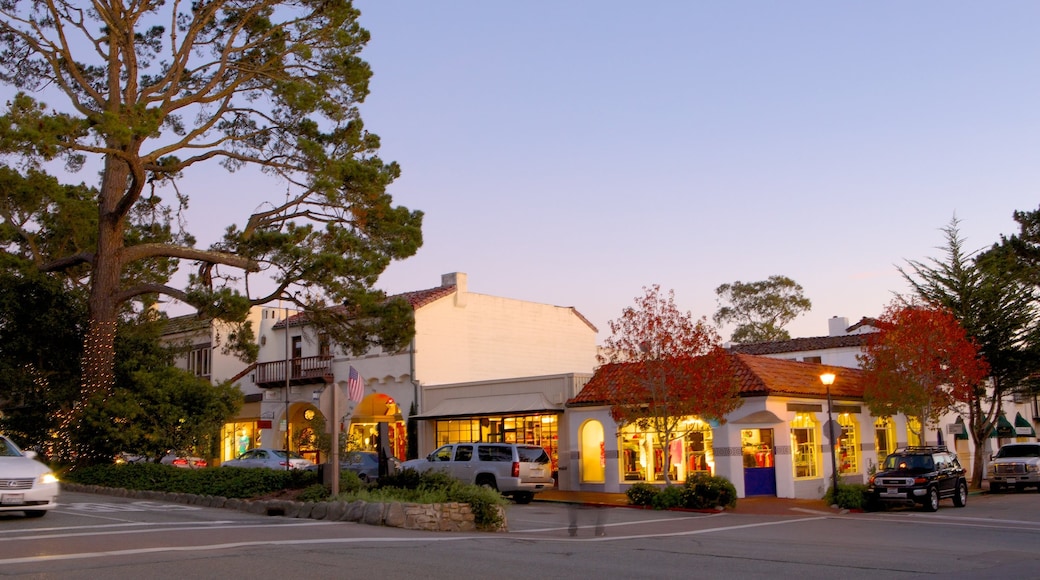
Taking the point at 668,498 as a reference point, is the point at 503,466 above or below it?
above

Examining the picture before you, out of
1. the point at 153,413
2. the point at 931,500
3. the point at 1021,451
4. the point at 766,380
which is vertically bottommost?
the point at 931,500

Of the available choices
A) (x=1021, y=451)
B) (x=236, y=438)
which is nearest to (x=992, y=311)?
(x=1021, y=451)

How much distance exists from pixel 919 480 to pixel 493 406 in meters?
15.1

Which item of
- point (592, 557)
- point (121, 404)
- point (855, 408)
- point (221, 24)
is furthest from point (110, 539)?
point (855, 408)

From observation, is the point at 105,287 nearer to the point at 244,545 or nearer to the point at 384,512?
the point at 384,512

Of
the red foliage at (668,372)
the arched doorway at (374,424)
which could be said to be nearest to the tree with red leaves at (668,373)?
the red foliage at (668,372)

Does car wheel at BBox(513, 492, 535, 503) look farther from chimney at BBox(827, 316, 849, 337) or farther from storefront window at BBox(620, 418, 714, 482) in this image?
chimney at BBox(827, 316, 849, 337)

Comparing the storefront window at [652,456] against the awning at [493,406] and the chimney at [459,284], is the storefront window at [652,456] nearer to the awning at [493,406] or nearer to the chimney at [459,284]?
the awning at [493,406]

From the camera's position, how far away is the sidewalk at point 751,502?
85.8ft

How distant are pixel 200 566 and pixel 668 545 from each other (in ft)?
25.9

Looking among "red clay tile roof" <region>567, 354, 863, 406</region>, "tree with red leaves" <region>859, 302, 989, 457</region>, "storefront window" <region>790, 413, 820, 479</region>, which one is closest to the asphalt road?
"red clay tile roof" <region>567, 354, 863, 406</region>

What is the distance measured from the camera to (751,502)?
28.3 metres

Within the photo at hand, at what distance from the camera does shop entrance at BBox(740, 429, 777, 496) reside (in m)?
29.6

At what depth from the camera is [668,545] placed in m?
16.0
